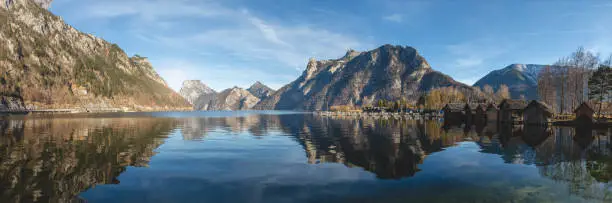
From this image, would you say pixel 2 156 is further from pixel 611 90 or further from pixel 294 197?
pixel 611 90

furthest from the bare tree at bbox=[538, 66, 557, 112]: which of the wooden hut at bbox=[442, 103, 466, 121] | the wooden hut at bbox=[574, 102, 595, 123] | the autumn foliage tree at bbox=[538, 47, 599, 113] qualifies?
the wooden hut at bbox=[574, 102, 595, 123]

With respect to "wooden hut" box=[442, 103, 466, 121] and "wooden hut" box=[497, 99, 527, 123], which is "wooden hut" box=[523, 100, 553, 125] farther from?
"wooden hut" box=[442, 103, 466, 121]

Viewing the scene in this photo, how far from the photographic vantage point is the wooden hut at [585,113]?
2197 inches

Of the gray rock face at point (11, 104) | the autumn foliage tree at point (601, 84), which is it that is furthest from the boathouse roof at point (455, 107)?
the gray rock face at point (11, 104)

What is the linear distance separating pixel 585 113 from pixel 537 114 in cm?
764

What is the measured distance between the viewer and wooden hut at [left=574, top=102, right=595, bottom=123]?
183 feet

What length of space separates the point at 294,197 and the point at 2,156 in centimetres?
2421

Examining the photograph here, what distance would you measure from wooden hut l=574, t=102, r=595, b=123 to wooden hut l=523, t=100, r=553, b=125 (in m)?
5.38

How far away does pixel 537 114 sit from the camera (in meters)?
63.2

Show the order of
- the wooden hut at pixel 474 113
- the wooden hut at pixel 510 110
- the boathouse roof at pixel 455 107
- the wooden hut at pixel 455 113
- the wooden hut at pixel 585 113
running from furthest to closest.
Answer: the boathouse roof at pixel 455 107 < the wooden hut at pixel 455 113 < the wooden hut at pixel 474 113 < the wooden hut at pixel 510 110 < the wooden hut at pixel 585 113

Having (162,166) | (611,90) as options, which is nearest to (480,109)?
(611,90)

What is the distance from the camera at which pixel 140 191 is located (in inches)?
581

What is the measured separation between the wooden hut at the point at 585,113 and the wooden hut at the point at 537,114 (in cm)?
538

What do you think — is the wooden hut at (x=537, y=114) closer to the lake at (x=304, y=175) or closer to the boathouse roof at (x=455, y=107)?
the boathouse roof at (x=455, y=107)
